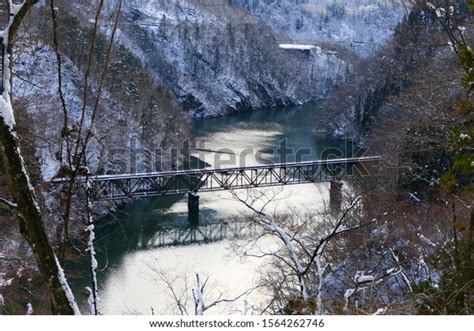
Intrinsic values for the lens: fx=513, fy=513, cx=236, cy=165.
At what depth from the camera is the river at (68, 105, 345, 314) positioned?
355 inches

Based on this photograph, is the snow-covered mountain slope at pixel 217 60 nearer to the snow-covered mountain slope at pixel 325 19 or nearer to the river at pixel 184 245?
the river at pixel 184 245

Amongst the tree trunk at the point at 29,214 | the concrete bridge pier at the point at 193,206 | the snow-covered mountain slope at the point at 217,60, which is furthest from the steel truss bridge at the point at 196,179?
the snow-covered mountain slope at the point at 217,60

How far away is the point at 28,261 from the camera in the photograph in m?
7.00

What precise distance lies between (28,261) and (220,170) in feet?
A: 34.5

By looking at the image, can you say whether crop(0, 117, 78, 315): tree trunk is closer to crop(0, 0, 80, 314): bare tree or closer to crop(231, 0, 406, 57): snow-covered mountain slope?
crop(0, 0, 80, 314): bare tree

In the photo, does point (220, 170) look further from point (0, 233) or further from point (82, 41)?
point (0, 233)

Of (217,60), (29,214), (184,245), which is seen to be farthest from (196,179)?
(217,60)

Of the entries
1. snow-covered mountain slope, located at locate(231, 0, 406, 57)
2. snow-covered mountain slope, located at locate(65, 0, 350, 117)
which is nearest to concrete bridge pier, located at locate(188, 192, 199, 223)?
snow-covered mountain slope, located at locate(65, 0, 350, 117)

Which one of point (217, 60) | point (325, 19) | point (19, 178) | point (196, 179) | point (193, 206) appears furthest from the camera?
point (325, 19)

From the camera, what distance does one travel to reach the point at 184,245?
515 inches

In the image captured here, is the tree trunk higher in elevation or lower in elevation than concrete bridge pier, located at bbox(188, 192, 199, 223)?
higher

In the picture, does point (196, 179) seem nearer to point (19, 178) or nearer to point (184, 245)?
point (184, 245)

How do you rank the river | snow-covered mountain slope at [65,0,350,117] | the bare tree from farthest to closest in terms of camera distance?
snow-covered mountain slope at [65,0,350,117] → the river → the bare tree
